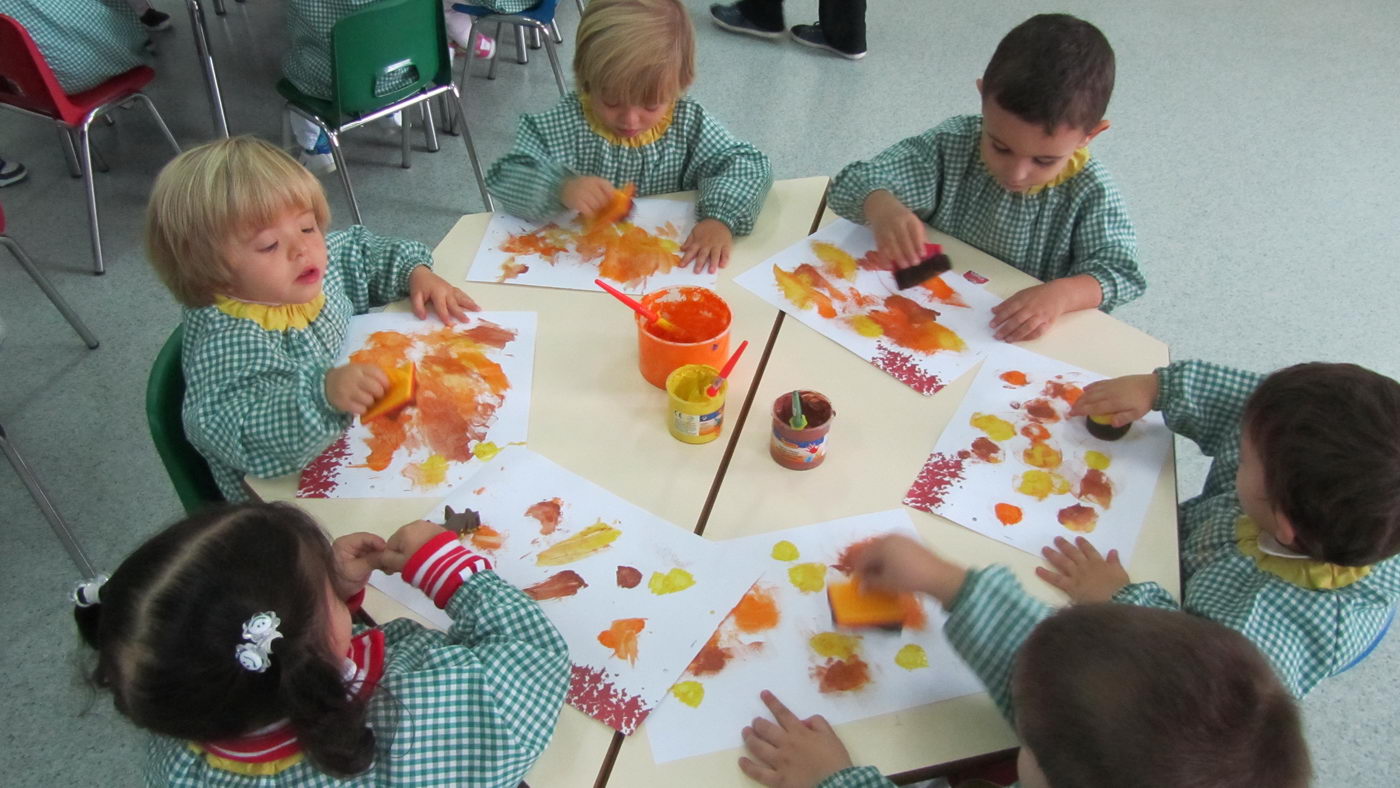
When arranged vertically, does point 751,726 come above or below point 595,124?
below

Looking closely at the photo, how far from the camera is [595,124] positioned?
73.4 inches

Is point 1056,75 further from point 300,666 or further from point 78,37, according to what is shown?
point 78,37

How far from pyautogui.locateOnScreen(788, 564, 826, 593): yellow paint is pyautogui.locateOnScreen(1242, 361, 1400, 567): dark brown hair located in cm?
55

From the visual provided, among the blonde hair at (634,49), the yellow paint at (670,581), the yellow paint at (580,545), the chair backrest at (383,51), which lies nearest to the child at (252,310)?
the yellow paint at (580,545)

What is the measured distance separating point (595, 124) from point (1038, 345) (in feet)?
3.23

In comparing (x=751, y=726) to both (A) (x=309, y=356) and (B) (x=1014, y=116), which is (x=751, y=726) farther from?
(B) (x=1014, y=116)

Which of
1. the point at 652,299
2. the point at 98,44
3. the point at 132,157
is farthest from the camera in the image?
the point at 132,157

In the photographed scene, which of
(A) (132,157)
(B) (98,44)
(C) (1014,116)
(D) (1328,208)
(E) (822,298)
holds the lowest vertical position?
(A) (132,157)

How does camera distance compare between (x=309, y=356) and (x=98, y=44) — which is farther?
(x=98, y=44)

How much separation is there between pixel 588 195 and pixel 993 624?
104cm

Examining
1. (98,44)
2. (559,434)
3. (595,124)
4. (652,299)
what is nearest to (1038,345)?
(652,299)

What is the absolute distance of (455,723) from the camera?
0.96 metres

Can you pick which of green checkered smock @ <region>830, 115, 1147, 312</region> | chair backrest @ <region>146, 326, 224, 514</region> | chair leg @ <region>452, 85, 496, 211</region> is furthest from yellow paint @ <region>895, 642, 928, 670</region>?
chair leg @ <region>452, 85, 496, 211</region>

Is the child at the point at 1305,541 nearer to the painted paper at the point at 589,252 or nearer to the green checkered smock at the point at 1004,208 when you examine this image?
the green checkered smock at the point at 1004,208
